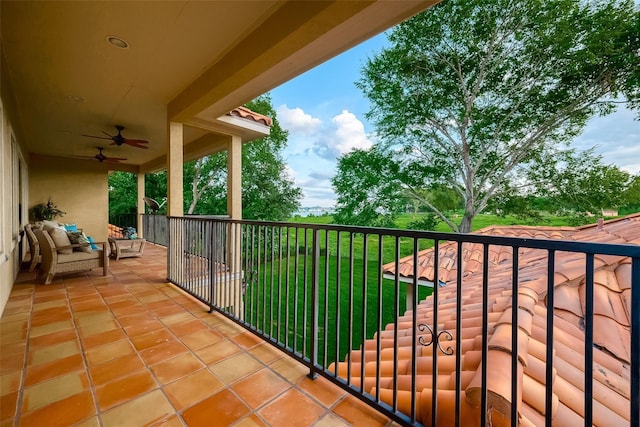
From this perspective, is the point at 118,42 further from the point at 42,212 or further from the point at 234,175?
the point at 42,212

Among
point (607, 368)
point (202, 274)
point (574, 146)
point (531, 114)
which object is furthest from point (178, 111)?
point (574, 146)

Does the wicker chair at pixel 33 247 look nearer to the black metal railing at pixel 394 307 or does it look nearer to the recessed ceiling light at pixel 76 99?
the recessed ceiling light at pixel 76 99

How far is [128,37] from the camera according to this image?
255cm

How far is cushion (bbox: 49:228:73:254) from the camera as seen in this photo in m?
3.71

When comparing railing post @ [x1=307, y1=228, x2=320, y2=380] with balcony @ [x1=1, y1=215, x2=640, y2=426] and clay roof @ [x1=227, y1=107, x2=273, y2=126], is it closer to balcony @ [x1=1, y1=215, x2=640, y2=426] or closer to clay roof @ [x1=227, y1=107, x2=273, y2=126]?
balcony @ [x1=1, y1=215, x2=640, y2=426]

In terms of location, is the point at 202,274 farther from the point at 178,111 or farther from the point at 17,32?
the point at 17,32

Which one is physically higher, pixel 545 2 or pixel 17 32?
pixel 545 2

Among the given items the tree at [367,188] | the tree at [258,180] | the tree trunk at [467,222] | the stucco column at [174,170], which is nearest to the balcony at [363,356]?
the stucco column at [174,170]

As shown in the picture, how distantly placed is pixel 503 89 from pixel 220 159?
12273 millimetres

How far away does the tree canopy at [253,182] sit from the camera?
13.5 m

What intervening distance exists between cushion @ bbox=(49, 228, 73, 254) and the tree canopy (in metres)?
9.56

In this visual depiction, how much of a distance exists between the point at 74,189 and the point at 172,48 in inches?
328

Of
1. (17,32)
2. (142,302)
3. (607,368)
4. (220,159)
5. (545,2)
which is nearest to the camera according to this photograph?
(607,368)

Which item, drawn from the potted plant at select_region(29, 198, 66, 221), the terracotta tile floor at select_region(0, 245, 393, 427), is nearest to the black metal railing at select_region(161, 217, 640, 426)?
the terracotta tile floor at select_region(0, 245, 393, 427)
